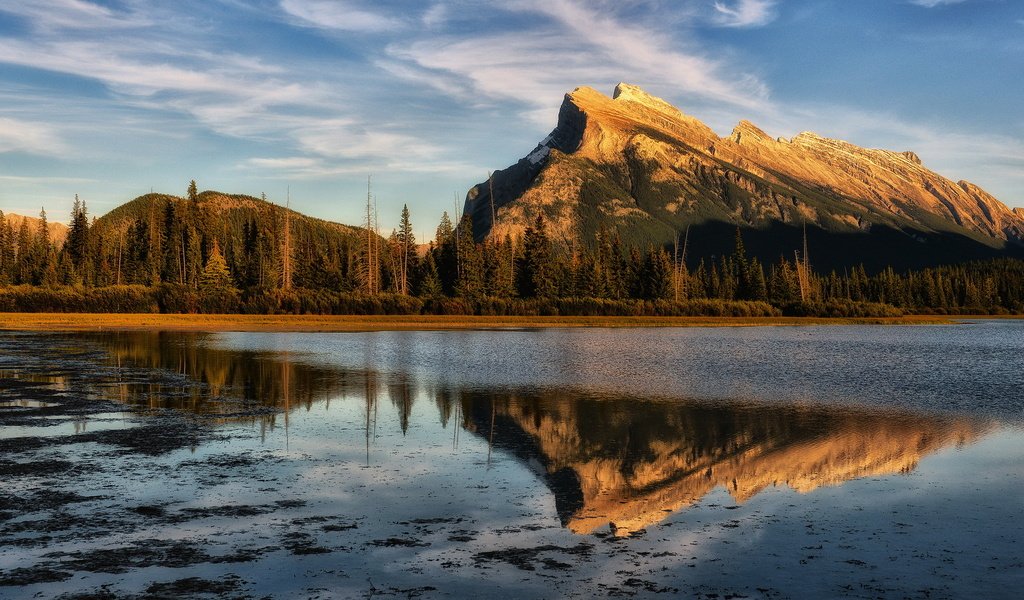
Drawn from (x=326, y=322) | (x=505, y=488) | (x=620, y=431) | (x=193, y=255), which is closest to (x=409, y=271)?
(x=193, y=255)

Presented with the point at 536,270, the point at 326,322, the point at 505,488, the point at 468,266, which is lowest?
the point at 505,488

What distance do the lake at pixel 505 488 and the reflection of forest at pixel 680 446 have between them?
0.36 ft

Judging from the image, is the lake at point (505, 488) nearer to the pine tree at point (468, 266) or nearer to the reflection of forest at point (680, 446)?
the reflection of forest at point (680, 446)

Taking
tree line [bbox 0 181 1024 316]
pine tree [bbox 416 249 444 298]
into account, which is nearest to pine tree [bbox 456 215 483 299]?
tree line [bbox 0 181 1024 316]

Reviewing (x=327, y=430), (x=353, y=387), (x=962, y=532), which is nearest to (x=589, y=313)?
(x=353, y=387)

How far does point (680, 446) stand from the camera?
801 inches

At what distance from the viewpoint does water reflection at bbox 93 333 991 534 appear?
1597 centimetres

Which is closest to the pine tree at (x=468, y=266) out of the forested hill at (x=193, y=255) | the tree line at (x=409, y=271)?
the tree line at (x=409, y=271)

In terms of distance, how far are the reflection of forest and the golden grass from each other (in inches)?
2419

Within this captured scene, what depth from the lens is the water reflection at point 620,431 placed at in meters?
16.0

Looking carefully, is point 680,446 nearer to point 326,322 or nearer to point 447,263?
point 326,322

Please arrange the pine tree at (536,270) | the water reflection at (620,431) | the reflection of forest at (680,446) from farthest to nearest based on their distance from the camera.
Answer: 1. the pine tree at (536,270)
2. the water reflection at (620,431)
3. the reflection of forest at (680,446)

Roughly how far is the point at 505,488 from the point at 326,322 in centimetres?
8627

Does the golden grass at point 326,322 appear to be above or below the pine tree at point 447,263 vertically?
below
